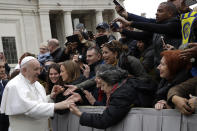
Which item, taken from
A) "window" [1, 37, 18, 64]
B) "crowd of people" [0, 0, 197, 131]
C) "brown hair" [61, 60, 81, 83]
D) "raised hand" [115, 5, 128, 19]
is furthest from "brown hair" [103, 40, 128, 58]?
"window" [1, 37, 18, 64]

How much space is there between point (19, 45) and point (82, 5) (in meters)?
10.4

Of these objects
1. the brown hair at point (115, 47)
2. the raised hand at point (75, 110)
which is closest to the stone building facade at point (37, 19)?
the brown hair at point (115, 47)

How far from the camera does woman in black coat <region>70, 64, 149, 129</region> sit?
2.39 m

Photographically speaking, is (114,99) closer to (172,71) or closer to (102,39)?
(172,71)

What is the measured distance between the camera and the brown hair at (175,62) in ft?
8.06

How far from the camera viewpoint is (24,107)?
3.04 m

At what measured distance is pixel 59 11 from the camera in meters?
29.2

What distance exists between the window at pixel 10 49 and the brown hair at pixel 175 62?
22522 millimetres

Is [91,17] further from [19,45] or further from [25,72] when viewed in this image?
[25,72]

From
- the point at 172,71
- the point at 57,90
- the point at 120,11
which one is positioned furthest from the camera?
the point at 120,11

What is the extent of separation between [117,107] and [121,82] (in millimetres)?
369

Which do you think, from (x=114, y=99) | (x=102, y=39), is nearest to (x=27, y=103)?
(x=114, y=99)

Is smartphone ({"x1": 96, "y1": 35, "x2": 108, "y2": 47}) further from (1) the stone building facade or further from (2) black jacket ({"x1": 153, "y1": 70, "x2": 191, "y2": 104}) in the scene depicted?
(1) the stone building facade

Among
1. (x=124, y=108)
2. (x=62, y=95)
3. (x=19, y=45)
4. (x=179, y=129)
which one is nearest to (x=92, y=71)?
(x=62, y=95)
